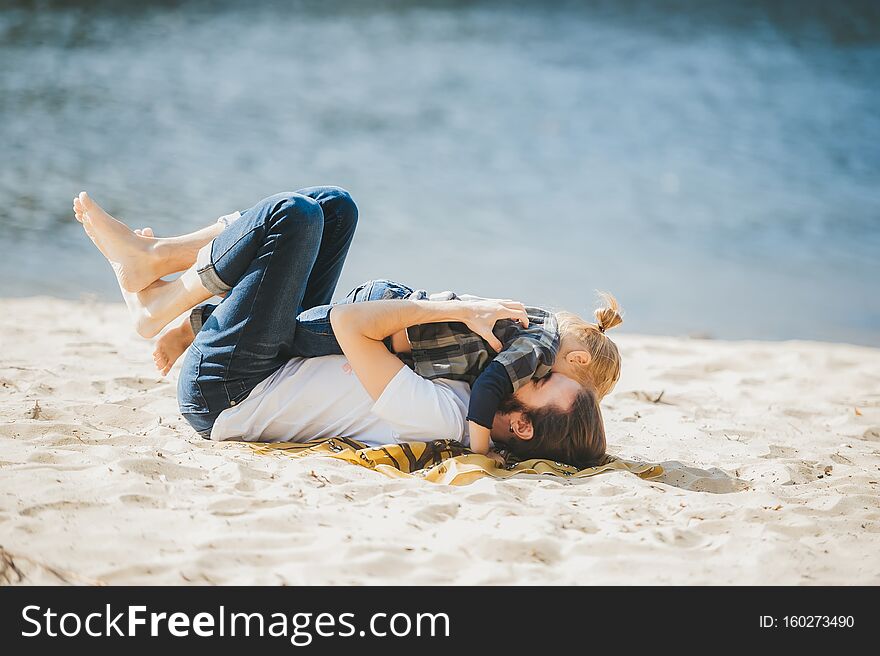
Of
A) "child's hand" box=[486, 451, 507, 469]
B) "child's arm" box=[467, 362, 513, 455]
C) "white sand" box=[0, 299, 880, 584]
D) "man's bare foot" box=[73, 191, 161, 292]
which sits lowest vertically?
"white sand" box=[0, 299, 880, 584]

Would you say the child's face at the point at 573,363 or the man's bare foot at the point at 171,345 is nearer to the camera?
the child's face at the point at 573,363

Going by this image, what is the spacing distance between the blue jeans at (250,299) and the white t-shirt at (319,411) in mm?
53

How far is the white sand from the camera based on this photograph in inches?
81.4

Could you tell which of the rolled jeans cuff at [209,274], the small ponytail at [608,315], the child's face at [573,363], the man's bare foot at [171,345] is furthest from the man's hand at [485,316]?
the man's bare foot at [171,345]

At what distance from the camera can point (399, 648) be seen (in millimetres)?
1863

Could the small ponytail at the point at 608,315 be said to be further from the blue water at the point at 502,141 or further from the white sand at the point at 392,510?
the blue water at the point at 502,141

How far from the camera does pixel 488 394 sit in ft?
9.16

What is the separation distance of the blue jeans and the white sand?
23 cm

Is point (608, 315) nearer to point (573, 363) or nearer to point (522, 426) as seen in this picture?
point (573, 363)

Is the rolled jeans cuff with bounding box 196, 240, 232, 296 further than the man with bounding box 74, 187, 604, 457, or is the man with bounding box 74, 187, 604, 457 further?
the rolled jeans cuff with bounding box 196, 240, 232, 296

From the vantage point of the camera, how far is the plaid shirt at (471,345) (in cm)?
291

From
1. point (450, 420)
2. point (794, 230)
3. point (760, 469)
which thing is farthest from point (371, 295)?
point (794, 230)

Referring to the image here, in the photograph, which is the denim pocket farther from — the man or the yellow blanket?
the yellow blanket

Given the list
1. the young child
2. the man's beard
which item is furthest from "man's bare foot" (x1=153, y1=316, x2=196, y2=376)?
the man's beard
